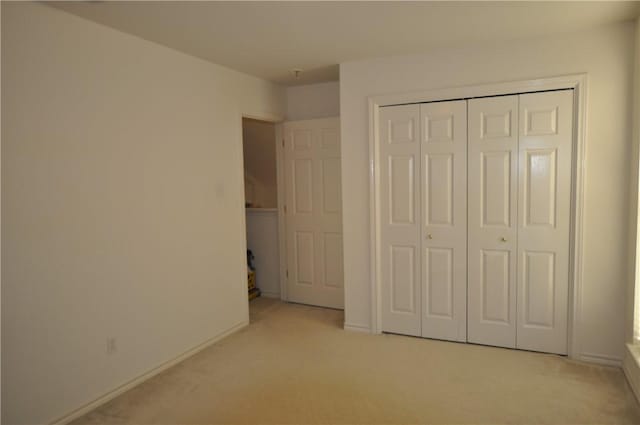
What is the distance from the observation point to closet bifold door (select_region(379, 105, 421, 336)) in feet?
12.0

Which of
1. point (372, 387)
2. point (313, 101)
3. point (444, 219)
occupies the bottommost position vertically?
point (372, 387)

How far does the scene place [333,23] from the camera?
284 centimetres

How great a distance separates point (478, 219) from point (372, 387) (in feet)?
5.22

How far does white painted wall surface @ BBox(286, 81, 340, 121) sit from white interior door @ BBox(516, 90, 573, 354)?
200cm

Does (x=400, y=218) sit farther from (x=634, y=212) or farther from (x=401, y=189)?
(x=634, y=212)

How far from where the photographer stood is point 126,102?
117 inches

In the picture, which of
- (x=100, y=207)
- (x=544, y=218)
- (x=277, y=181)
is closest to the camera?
(x=100, y=207)

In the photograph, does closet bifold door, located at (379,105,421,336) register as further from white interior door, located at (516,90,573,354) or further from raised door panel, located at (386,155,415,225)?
white interior door, located at (516,90,573,354)

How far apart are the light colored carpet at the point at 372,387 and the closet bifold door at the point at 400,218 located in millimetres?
266

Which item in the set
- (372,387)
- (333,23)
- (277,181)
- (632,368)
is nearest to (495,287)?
(632,368)

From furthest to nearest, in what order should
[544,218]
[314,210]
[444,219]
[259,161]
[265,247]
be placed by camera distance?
1. [259,161]
2. [265,247]
3. [314,210]
4. [444,219]
5. [544,218]

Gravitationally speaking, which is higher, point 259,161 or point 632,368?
point 259,161

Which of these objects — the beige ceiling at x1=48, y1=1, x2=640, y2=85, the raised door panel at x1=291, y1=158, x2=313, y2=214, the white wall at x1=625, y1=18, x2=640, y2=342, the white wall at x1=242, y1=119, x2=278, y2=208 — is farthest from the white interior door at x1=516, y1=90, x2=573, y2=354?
the white wall at x1=242, y1=119, x2=278, y2=208

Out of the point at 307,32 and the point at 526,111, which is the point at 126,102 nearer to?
the point at 307,32
